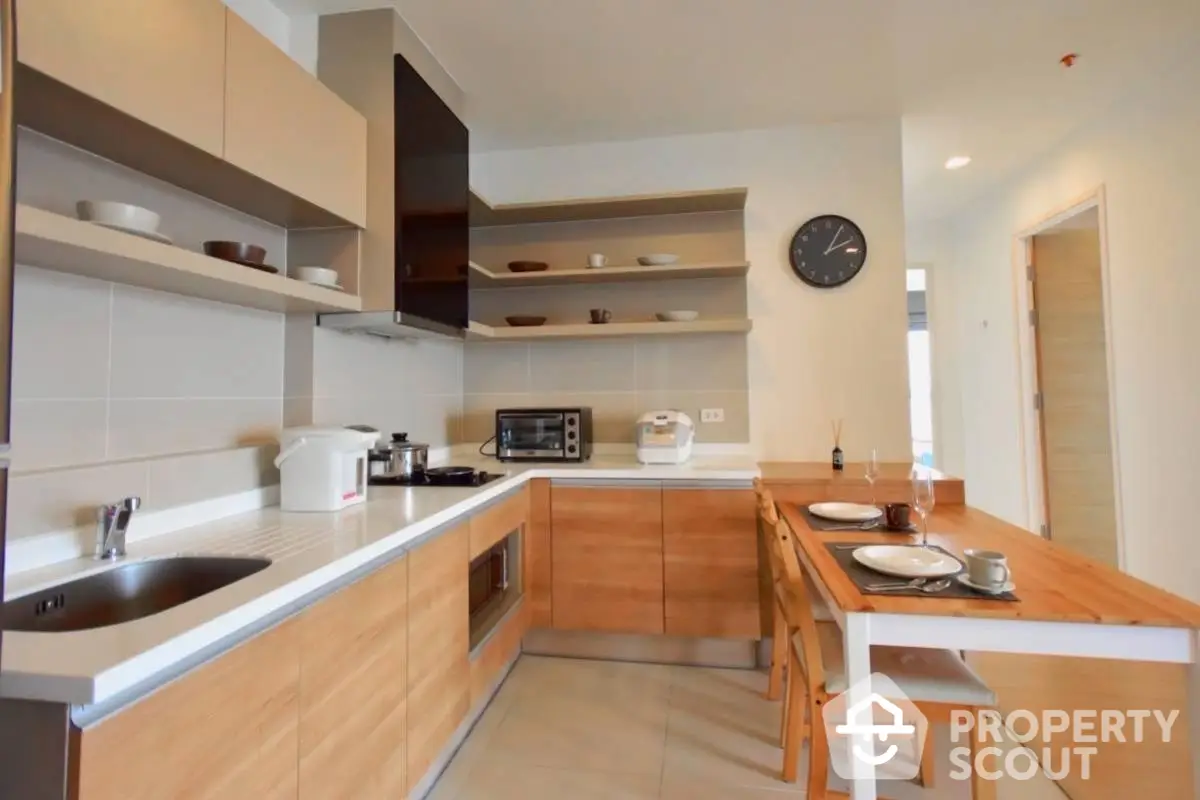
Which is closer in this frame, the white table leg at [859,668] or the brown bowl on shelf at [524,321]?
the white table leg at [859,668]

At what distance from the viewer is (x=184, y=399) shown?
1.62 metres

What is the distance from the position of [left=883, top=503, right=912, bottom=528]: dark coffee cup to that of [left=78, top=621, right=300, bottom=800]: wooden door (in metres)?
1.74

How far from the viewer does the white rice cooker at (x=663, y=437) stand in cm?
274

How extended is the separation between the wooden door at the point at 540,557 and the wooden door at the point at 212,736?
61.9 inches

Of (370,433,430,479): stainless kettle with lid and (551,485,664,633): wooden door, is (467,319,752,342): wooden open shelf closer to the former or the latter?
(370,433,430,479): stainless kettle with lid

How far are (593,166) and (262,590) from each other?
2854mm

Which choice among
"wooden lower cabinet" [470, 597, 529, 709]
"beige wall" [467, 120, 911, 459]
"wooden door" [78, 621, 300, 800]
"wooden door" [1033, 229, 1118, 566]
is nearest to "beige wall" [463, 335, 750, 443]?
"beige wall" [467, 120, 911, 459]

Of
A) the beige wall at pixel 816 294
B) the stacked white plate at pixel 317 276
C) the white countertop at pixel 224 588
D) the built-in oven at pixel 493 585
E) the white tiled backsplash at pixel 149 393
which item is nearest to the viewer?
the white countertop at pixel 224 588

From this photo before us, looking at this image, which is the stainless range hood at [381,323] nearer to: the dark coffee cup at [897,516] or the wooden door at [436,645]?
the wooden door at [436,645]

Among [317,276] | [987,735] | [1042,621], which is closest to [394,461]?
[317,276]

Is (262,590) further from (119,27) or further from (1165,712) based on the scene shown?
(1165,712)

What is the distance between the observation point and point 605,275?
9.62ft

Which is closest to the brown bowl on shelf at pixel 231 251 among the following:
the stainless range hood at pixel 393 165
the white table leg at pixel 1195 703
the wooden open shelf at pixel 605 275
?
the stainless range hood at pixel 393 165

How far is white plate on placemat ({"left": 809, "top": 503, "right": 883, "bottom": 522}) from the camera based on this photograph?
2012 mm
